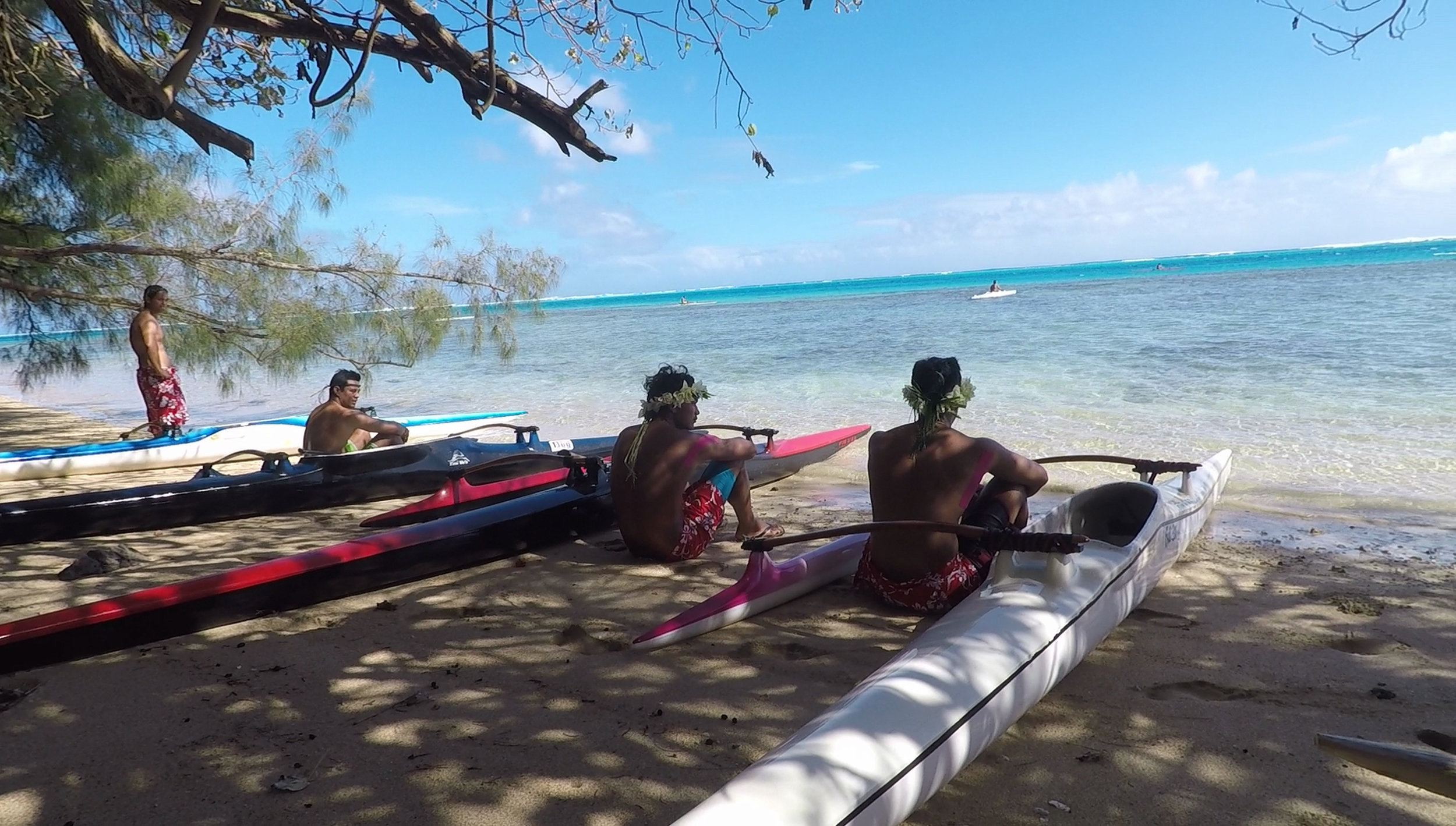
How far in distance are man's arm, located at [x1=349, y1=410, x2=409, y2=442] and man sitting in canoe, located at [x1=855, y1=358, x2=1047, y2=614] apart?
12.7ft

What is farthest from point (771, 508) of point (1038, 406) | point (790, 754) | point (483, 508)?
point (1038, 406)

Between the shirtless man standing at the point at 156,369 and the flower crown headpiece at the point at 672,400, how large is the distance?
5121 millimetres

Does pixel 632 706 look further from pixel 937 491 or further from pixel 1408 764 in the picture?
pixel 1408 764

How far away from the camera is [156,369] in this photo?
6711 mm

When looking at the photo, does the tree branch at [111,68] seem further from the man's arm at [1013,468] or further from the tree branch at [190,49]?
the man's arm at [1013,468]

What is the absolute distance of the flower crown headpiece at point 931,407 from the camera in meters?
2.94

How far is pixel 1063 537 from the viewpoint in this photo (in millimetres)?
2533

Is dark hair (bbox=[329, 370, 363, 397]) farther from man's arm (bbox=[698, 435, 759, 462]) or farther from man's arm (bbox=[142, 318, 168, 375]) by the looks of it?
man's arm (bbox=[698, 435, 759, 462])

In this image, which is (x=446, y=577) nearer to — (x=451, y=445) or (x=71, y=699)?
(x=71, y=699)

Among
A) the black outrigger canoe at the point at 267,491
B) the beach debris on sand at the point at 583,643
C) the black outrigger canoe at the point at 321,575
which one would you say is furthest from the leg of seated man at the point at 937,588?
the black outrigger canoe at the point at 267,491

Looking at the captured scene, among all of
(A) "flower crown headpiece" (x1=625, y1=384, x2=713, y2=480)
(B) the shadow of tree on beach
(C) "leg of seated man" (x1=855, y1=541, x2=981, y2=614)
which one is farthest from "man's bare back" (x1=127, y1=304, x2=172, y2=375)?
(C) "leg of seated man" (x1=855, y1=541, x2=981, y2=614)

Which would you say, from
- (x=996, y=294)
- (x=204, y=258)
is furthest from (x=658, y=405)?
(x=996, y=294)

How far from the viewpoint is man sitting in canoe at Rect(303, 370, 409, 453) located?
217 inches

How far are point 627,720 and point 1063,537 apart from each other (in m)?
1.44
